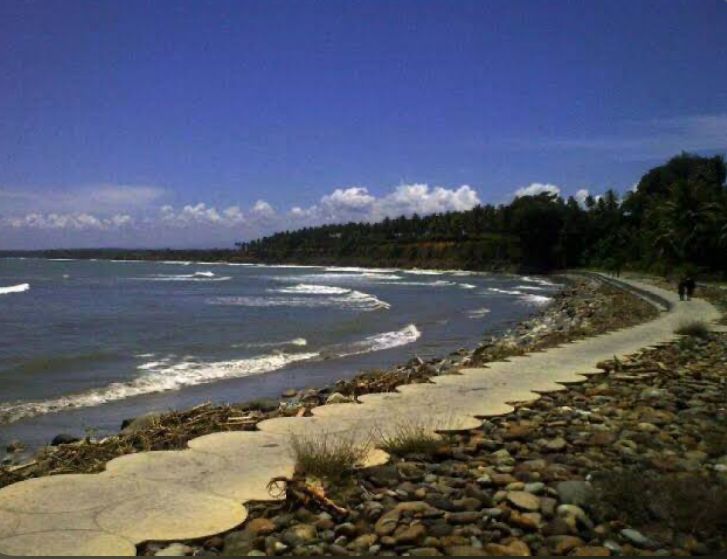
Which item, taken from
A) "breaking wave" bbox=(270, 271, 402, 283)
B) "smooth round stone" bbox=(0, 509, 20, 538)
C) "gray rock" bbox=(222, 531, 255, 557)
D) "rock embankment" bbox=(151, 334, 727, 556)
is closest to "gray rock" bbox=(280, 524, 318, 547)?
"rock embankment" bbox=(151, 334, 727, 556)

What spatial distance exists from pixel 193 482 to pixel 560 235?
86386 mm

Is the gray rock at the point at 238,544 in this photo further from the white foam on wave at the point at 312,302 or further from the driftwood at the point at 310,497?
the white foam on wave at the point at 312,302

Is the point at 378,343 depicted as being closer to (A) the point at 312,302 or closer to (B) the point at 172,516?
(B) the point at 172,516

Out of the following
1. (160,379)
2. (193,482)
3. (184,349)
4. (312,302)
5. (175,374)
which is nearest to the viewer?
(193,482)

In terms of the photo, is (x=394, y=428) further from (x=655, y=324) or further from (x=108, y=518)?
(x=655, y=324)

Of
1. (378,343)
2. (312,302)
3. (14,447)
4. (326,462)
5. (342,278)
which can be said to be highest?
(326,462)

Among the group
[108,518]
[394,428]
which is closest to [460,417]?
[394,428]

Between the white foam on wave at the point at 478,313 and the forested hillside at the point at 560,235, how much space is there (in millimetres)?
15407

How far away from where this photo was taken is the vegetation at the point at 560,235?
44.1 meters

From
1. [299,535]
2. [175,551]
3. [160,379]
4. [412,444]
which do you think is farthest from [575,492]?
[160,379]

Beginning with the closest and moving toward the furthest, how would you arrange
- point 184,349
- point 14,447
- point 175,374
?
1. point 14,447
2. point 175,374
3. point 184,349

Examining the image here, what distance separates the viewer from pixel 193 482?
4.36 m

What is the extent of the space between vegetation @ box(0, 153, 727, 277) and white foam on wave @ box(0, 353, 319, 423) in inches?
725

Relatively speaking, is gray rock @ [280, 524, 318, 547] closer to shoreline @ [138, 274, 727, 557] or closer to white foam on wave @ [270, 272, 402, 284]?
shoreline @ [138, 274, 727, 557]
